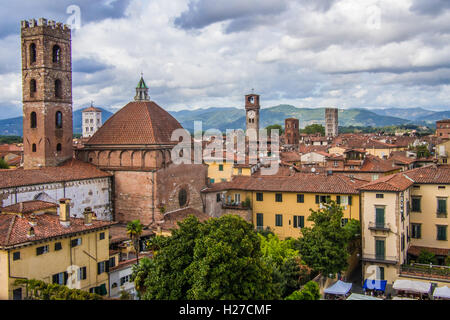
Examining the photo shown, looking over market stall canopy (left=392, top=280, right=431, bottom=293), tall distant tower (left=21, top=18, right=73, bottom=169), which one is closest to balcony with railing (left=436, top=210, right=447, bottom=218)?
market stall canopy (left=392, top=280, right=431, bottom=293)

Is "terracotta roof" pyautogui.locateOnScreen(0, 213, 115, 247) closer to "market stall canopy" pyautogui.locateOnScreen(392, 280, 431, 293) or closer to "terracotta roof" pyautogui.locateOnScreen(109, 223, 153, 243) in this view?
"terracotta roof" pyautogui.locateOnScreen(109, 223, 153, 243)

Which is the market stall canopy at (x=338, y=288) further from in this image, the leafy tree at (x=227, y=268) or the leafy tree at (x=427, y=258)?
the leafy tree at (x=427, y=258)

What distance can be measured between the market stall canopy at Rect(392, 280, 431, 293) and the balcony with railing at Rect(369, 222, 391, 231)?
14.0 ft

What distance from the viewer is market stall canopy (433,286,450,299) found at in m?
27.9

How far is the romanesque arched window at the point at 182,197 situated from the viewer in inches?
1611

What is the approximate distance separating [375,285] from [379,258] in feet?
10.3

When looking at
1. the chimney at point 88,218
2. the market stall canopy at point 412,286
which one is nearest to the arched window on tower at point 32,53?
the chimney at point 88,218

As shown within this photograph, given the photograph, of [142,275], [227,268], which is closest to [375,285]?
[227,268]

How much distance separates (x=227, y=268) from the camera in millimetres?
19391

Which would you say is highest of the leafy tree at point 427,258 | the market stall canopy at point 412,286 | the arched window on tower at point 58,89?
the arched window on tower at point 58,89

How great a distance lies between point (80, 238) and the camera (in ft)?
84.6

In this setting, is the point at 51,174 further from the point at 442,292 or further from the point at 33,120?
the point at 442,292

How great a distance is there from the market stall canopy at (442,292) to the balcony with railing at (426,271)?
186 centimetres

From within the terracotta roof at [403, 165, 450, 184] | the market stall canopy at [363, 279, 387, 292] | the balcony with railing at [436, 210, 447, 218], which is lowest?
the market stall canopy at [363, 279, 387, 292]
